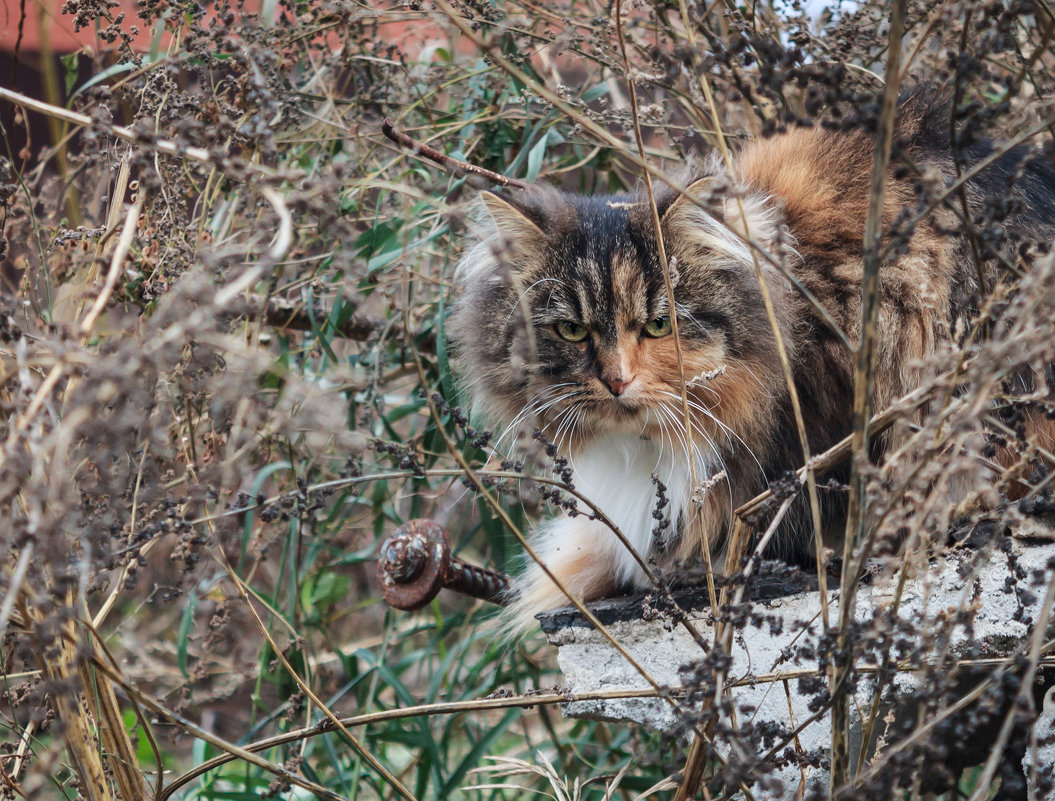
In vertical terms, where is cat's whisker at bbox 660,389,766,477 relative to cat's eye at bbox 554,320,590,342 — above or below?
below

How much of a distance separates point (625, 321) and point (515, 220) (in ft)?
1.26

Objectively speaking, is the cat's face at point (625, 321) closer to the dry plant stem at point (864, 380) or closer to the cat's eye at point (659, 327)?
the cat's eye at point (659, 327)

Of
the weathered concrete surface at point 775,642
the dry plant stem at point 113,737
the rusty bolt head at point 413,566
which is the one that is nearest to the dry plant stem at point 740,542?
the weathered concrete surface at point 775,642

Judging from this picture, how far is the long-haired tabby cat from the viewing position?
2285mm

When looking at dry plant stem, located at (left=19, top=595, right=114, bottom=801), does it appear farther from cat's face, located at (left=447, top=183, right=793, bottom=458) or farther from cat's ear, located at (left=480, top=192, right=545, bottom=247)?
cat's ear, located at (left=480, top=192, right=545, bottom=247)

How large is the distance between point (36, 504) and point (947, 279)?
6.74 ft

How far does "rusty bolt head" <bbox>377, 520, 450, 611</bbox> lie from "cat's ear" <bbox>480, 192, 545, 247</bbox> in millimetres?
769

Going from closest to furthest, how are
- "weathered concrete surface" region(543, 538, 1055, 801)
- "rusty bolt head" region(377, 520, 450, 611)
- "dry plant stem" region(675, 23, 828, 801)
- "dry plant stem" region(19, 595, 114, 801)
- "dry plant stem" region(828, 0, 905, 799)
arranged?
"dry plant stem" region(828, 0, 905, 799), "dry plant stem" region(675, 23, 828, 801), "dry plant stem" region(19, 595, 114, 801), "weathered concrete surface" region(543, 538, 1055, 801), "rusty bolt head" region(377, 520, 450, 611)

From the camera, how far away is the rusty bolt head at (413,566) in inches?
80.8

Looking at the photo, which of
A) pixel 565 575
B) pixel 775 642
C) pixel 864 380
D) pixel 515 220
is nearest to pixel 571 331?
pixel 515 220

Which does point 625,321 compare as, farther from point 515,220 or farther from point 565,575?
point 565,575

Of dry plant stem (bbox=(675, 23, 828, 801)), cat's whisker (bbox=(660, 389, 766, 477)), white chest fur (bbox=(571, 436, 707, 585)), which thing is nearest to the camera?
dry plant stem (bbox=(675, 23, 828, 801))

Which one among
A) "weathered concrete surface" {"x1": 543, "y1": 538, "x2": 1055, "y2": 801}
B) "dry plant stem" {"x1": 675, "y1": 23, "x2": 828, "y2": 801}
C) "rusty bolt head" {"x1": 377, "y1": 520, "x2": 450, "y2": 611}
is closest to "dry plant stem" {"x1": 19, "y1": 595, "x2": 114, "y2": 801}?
"rusty bolt head" {"x1": 377, "y1": 520, "x2": 450, "y2": 611}

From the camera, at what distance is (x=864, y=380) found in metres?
1.21
